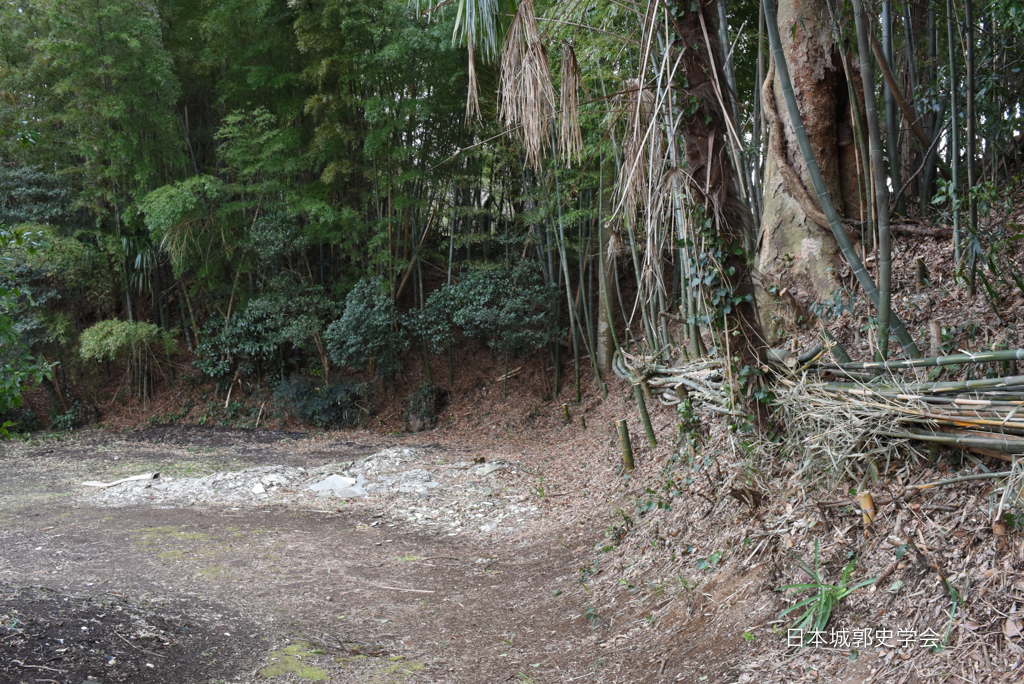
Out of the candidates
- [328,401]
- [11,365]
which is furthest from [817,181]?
[328,401]

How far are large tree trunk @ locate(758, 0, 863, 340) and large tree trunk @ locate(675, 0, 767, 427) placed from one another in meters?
0.81

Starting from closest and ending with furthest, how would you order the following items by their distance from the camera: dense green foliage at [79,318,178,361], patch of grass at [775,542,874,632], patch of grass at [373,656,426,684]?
1. patch of grass at [775,542,874,632]
2. patch of grass at [373,656,426,684]
3. dense green foliage at [79,318,178,361]

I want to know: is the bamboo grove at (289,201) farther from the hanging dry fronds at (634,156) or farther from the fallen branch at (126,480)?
the hanging dry fronds at (634,156)

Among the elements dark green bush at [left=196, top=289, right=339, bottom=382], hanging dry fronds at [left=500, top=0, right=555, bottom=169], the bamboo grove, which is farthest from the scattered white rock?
dark green bush at [left=196, top=289, right=339, bottom=382]

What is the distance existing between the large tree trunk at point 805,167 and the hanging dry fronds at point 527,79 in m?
1.56

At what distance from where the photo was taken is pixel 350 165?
10.3 meters

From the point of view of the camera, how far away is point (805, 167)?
12.3 ft

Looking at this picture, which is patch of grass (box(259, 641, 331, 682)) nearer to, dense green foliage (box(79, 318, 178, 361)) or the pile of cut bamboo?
the pile of cut bamboo

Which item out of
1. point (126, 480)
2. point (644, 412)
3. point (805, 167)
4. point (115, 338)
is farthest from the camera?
point (115, 338)

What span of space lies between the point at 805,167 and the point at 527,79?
184 centimetres

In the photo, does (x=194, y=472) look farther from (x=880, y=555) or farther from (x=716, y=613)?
(x=880, y=555)

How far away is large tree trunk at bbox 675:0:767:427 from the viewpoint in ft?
9.30

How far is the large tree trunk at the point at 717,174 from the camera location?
2834 mm

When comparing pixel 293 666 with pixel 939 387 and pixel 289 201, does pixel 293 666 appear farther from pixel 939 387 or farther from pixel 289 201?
pixel 289 201
